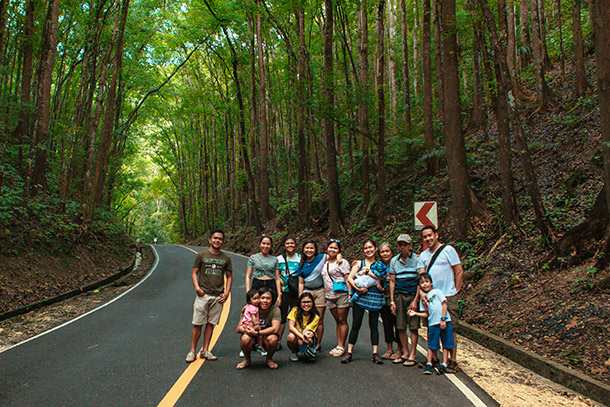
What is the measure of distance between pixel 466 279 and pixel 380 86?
28.3 ft

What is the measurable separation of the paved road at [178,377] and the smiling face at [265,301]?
771 mm

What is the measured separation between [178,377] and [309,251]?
7.61ft

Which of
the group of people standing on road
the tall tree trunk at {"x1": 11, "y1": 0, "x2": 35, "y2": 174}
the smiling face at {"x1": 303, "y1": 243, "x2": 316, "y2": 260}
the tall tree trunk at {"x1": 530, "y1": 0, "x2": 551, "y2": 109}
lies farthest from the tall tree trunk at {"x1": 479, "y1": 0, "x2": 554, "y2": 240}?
the tall tree trunk at {"x1": 11, "y1": 0, "x2": 35, "y2": 174}

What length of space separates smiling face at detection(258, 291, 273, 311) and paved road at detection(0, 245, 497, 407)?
771 millimetres

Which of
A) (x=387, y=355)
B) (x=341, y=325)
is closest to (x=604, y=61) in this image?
(x=387, y=355)

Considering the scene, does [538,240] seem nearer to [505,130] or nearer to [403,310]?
[505,130]

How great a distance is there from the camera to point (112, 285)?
569 inches

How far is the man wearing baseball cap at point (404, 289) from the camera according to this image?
5.65m

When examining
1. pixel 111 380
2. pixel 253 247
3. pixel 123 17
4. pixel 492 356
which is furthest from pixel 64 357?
pixel 253 247

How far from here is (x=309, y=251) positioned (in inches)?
235

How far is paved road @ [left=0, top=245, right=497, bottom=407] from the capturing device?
4309 millimetres

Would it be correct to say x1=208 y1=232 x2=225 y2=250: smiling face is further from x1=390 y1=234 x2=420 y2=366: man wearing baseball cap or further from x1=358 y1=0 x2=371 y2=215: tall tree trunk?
x1=358 y1=0 x2=371 y2=215: tall tree trunk

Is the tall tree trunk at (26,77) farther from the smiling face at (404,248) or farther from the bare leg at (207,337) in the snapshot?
the smiling face at (404,248)

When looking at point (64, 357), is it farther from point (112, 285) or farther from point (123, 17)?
point (123, 17)
